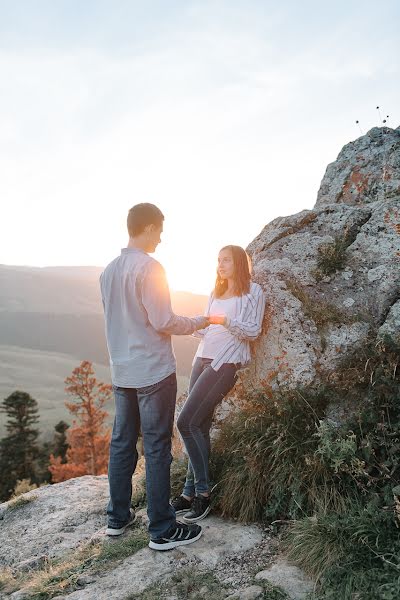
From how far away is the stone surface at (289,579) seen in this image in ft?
12.0

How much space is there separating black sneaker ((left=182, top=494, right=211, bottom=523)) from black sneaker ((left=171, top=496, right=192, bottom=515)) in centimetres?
17

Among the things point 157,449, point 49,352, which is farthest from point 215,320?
point 49,352

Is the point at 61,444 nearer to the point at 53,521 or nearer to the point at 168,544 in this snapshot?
the point at 53,521

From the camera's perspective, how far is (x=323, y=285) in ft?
20.4

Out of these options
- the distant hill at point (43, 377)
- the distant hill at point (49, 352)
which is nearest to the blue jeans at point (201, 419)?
the distant hill at point (43, 377)

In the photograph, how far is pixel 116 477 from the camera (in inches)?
197

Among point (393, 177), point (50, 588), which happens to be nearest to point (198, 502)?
point (50, 588)

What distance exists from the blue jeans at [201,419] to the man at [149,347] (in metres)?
0.51

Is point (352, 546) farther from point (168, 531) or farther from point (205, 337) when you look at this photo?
point (205, 337)

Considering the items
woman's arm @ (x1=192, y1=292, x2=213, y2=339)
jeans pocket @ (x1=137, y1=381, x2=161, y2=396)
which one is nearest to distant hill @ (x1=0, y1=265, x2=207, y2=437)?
woman's arm @ (x1=192, y1=292, x2=213, y2=339)

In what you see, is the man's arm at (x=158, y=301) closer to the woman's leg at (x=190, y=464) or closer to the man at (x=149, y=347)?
the man at (x=149, y=347)

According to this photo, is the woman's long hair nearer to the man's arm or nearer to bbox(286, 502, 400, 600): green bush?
the man's arm

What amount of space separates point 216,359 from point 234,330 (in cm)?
40

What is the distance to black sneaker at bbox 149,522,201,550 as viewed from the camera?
457 centimetres
